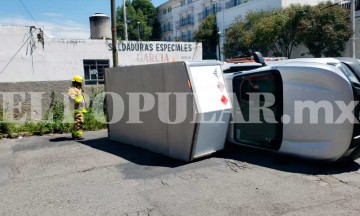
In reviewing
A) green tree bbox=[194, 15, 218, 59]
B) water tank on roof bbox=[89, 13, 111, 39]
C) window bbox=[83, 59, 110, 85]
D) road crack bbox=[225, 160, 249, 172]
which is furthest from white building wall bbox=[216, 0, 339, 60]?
road crack bbox=[225, 160, 249, 172]

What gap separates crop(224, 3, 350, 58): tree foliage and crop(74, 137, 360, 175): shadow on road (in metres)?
21.5

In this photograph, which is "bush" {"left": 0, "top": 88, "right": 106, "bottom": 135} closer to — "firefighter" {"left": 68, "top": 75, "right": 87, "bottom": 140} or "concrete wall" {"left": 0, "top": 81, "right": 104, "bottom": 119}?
"concrete wall" {"left": 0, "top": 81, "right": 104, "bottom": 119}

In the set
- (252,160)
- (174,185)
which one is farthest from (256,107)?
(174,185)

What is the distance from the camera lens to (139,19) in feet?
196

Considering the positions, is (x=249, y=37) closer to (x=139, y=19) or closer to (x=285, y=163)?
(x=285, y=163)

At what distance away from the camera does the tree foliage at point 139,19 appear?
58938mm

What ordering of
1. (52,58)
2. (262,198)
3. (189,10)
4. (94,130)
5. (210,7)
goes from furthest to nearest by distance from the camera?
(189,10), (210,7), (52,58), (94,130), (262,198)

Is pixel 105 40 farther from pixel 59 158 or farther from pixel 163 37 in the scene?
pixel 163 37

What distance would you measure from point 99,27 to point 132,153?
1151cm

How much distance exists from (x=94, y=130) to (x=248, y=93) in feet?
17.7

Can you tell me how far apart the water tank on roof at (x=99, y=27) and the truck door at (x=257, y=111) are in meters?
11.9

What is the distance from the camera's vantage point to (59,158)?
6379 millimetres

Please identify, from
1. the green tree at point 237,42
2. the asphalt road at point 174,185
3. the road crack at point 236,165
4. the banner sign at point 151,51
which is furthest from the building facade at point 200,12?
the asphalt road at point 174,185

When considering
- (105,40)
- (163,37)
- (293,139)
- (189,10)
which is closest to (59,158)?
(293,139)
